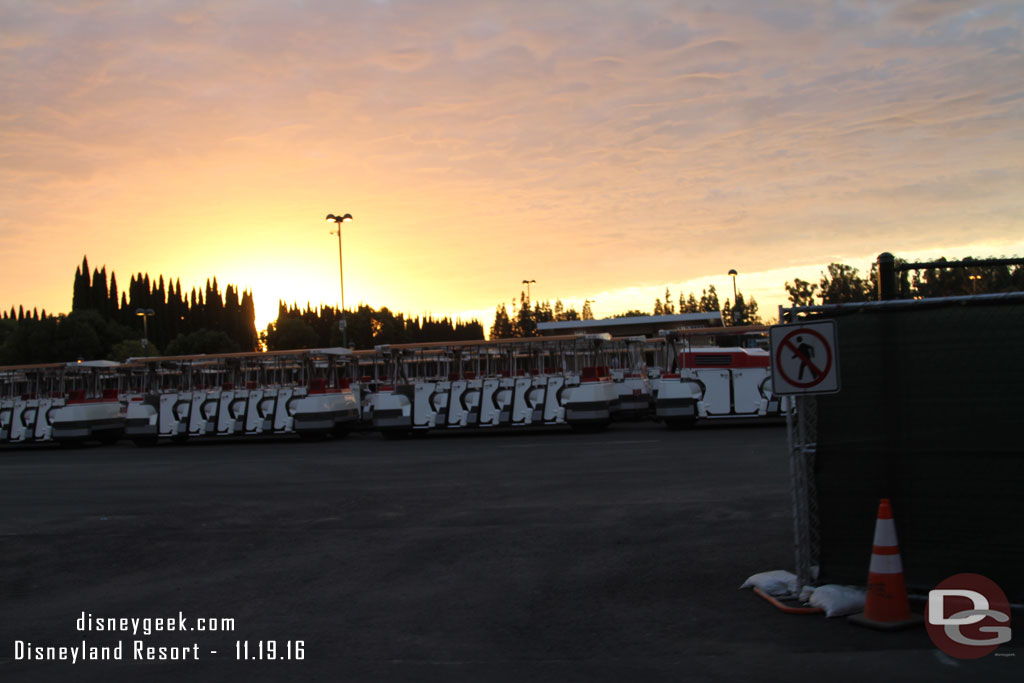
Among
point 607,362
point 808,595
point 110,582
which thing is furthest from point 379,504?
point 607,362

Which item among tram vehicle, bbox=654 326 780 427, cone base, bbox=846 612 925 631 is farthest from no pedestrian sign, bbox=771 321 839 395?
tram vehicle, bbox=654 326 780 427

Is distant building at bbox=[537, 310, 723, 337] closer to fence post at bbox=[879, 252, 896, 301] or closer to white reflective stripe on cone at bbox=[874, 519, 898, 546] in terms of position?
fence post at bbox=[879, 252, 896, 301]

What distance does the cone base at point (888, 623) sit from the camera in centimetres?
652

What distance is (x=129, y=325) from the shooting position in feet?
376

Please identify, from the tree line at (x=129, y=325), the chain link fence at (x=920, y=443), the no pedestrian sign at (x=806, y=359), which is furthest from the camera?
the tree line at (x=129, y=325)

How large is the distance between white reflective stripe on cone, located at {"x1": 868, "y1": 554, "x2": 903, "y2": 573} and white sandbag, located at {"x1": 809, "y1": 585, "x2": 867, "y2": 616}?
1.37 ft

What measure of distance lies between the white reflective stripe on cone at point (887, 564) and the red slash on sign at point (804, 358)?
4.43 feet

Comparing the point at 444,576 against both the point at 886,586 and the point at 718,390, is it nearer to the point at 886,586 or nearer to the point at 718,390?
the point at 886,586

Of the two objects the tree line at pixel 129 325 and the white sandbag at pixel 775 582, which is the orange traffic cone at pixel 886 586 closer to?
the white sandbag at pixel 775 582

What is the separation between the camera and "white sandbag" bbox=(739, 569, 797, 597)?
749cm

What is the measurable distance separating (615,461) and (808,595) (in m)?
9.82

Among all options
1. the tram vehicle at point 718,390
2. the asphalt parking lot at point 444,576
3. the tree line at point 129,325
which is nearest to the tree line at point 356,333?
the tree line at point 129,325

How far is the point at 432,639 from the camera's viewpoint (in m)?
6.72

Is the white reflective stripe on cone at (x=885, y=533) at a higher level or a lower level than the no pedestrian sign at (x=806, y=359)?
lower
